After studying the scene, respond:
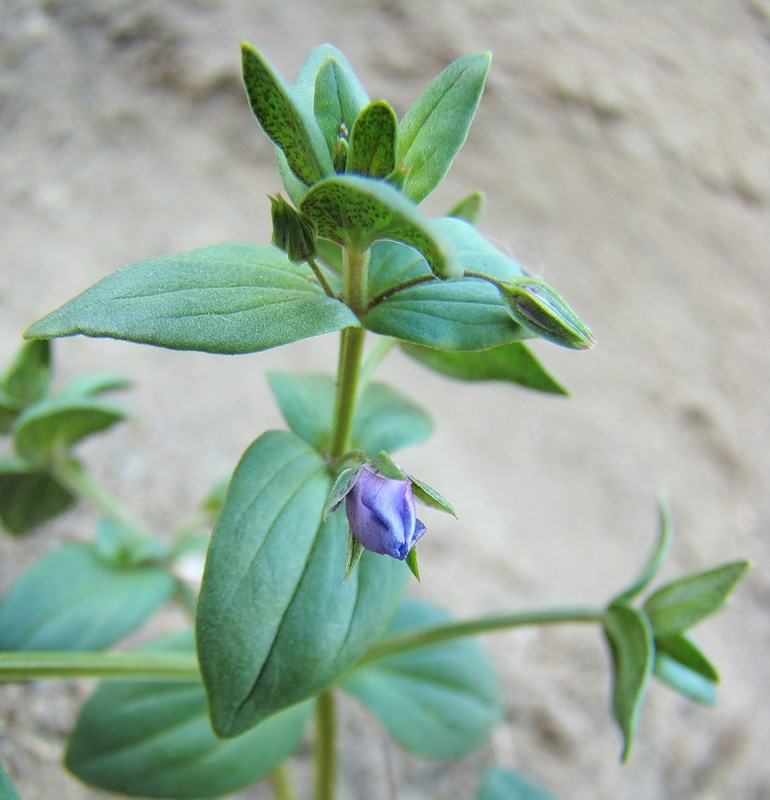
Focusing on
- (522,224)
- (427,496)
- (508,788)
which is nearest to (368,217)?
(427,496)

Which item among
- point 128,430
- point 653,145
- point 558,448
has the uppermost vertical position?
point 653,145

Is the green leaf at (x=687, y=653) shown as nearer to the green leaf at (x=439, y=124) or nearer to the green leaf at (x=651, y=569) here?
the green leaf at (x=651, y=569)

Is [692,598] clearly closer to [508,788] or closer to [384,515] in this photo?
[384,515]

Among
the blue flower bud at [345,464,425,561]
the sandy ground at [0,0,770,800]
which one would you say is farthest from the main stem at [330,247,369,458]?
the sandy ground at [0,0,770,800]

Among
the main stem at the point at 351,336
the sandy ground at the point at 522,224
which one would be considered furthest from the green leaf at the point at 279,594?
the sandy ground at the point at 522,224

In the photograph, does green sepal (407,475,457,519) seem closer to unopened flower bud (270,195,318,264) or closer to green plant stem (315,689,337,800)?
unopened flower bud (270,195,318,264)

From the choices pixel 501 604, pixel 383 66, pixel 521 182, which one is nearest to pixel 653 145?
pixel 521 182

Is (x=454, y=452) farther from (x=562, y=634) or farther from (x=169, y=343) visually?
(x=169, y=343)
